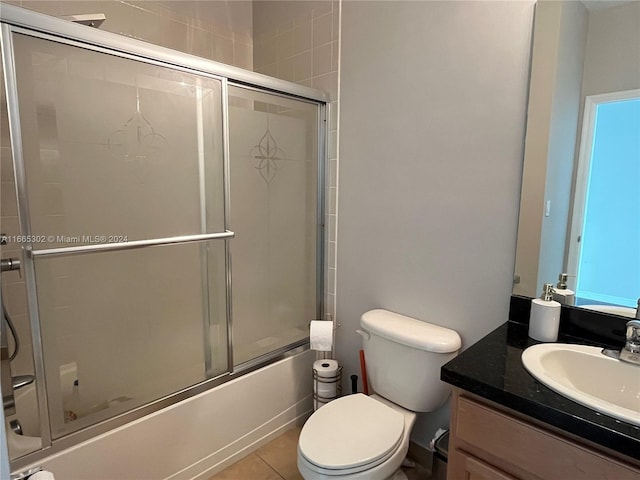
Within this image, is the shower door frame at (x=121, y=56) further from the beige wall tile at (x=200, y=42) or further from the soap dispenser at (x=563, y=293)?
the soap dispenser at (x=563, y=293)

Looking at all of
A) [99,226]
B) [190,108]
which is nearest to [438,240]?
[190,108]

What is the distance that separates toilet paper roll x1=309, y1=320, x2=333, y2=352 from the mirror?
91 centimetres

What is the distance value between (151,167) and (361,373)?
4.79 ft

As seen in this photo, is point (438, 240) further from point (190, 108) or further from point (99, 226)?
point (99, 226)

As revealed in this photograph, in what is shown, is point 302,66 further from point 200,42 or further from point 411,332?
point 411,332

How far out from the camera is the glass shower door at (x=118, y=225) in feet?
4.26

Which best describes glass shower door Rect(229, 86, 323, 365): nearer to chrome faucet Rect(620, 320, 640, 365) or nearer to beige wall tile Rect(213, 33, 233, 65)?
beige wall tile Rect(213, 33, 233, 65)

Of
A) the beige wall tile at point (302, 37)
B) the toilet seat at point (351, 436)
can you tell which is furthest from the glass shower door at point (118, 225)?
the beige wall tile at point (302, 37)

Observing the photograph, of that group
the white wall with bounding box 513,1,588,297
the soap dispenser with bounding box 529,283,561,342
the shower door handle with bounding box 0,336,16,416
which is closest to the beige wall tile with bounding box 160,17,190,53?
the shower door handle with bounding box 0,336,16,416

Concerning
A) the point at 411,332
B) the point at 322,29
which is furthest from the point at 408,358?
the point at 322,29

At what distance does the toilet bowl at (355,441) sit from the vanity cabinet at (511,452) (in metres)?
0.28

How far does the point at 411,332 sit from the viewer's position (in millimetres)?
1617

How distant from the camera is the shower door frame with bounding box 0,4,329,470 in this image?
118cm

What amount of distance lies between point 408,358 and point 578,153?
3.26 feet
